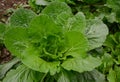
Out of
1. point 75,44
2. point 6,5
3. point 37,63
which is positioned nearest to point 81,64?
point 75,44

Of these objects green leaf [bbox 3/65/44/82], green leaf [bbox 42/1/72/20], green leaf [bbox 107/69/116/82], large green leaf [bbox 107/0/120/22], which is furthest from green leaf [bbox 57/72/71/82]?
large green leaf [bbox 107/0/120/22]

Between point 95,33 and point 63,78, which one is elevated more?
point 95,33

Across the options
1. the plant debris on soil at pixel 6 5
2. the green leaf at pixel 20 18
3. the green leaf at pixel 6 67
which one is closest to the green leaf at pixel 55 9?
the green leaf at pixel 20 18

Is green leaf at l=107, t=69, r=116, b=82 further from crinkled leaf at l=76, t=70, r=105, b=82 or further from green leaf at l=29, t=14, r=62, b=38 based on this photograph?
green leaf at l=29, t=14, r=62, b=38

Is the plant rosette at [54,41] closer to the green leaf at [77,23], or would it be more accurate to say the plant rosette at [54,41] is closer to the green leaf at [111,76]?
the green leaf at [77,23]

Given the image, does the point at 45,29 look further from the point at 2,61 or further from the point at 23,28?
the point at 2,61

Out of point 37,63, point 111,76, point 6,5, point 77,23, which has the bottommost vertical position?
point 111,76

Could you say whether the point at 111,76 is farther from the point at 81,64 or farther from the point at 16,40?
the point at 16,40

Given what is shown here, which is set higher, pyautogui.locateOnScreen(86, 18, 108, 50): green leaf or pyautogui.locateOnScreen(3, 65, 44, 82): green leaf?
pyautogui.locateOnScreen(86, 18, 108, 50): green leaf
